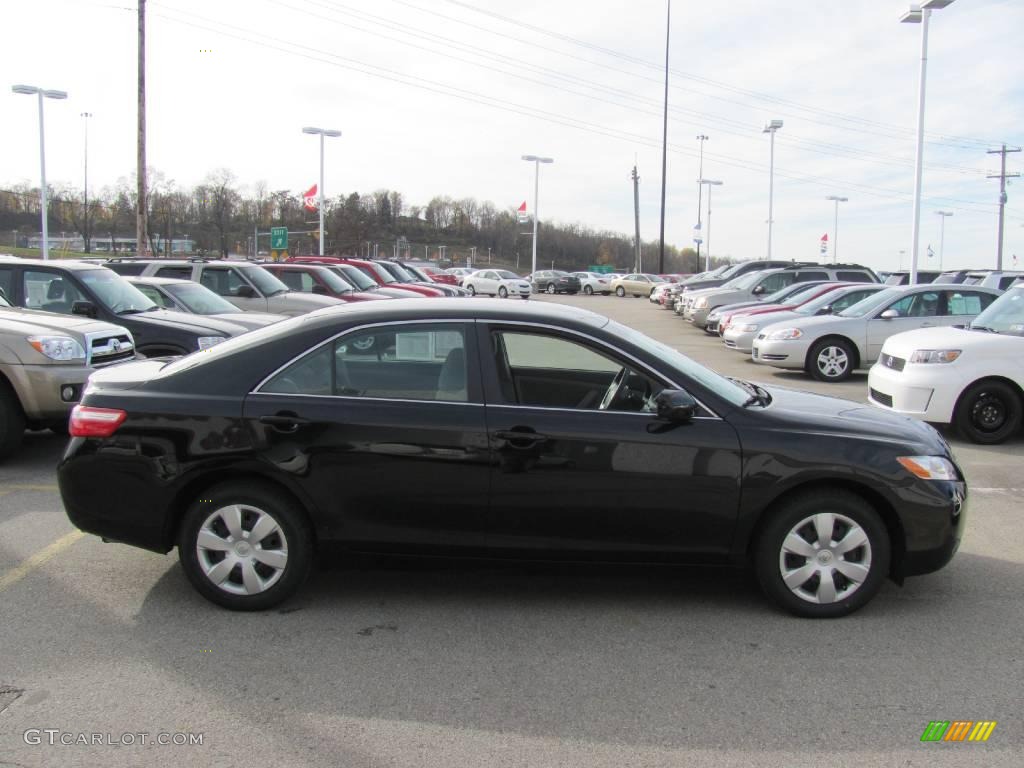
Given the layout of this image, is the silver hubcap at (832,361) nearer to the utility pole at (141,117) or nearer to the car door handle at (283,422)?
the car door handle at (283,422)

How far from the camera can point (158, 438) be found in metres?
4.43

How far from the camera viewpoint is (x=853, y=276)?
24734mm

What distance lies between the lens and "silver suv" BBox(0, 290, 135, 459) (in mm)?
7453

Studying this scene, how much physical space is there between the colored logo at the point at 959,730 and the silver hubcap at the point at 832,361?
11455mm

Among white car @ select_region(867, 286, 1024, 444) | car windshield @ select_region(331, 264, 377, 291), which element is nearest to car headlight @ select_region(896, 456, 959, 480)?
white car @ select_region(867, 286, 1024, 444)

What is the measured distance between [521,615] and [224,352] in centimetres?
211

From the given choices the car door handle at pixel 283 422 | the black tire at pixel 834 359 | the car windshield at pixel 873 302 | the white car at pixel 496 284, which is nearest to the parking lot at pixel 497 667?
the car door handle at pixel 283 422

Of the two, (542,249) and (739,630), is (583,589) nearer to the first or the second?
(739,630)

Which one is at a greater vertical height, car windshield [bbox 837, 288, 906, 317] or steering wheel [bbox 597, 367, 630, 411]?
car windshield [bbox 837, 288, 906, 317]

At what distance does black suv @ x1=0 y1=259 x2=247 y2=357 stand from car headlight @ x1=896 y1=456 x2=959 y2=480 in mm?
7542

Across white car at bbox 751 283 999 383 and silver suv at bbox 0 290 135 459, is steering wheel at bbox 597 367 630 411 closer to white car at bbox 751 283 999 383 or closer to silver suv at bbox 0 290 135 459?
silver suv at bbox 0 290 135 459

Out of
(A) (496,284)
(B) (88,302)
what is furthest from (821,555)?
(A) (496,284)

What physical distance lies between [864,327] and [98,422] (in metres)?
12.6

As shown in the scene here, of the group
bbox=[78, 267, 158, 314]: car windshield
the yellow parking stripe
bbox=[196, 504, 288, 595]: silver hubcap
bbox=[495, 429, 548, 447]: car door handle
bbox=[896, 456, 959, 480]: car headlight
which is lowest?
the yellow parking stripe
